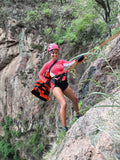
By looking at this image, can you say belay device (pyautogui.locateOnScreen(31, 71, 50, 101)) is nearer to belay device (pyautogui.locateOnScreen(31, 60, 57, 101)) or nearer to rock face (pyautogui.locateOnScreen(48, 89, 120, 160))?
belay device (pyautogui.locateOnScreen(31, 60, 57, 101))

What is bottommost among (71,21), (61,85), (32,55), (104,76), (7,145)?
(7,145)

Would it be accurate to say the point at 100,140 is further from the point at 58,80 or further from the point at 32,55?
the point at 32,55

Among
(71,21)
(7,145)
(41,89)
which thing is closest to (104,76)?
(41,89)

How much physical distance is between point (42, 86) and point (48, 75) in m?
0.36

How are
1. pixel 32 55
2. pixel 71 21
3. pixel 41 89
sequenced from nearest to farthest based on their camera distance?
pixel 41 89, pixel 71 21, pixel 32 55

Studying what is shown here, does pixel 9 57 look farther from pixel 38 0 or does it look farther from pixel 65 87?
pixel 65 87

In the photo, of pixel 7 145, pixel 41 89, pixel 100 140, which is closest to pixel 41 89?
pixel 41 89

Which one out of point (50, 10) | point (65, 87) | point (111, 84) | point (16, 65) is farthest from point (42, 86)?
point (50, 10)

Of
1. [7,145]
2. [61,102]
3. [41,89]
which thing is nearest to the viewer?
[61,102]

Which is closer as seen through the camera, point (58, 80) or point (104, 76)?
point (104, 76)

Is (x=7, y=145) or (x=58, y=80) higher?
(x=58, y=80)

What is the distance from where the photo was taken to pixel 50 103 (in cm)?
764

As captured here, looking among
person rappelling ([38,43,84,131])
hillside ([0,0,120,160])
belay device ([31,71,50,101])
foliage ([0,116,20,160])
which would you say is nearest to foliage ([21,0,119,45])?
hillside ([0,0,120,160])

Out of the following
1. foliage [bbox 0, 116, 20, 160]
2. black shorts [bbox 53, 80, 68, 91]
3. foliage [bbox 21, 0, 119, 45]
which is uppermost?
foliage [bbox 21, 0, 119, 45]
